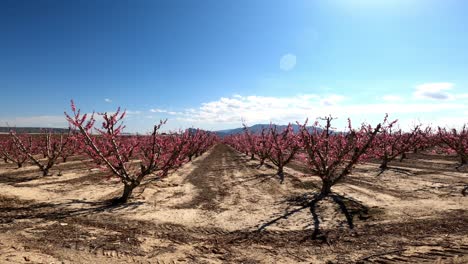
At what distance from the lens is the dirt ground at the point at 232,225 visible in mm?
6109

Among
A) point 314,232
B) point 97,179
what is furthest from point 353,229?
point 97,179

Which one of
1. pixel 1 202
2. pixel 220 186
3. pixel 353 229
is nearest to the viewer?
pixel 353 229

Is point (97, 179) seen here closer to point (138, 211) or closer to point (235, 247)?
point (138, 211)

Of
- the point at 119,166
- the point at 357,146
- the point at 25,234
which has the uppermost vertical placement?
the point at 357,146

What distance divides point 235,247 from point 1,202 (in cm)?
886

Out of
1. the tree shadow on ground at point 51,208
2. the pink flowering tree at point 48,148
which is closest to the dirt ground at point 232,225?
the tree shadow on ground at point 51,208

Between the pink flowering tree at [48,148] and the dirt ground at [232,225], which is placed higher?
the pink flowering tree at [48,148]

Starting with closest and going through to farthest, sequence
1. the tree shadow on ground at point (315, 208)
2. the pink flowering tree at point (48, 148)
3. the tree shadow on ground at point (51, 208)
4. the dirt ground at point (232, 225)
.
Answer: the dirt ground at point (232, 225)
the tree shadow on ground at point (315, 208)
the tree shadow on ground at point (51, 208)
the pink flowering tree at point (48, 148)

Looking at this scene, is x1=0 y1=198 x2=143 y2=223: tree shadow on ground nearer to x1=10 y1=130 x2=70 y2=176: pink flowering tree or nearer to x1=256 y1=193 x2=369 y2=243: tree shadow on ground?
x1=256 y1=193 x2=369 y2=243: tree shadow on ground

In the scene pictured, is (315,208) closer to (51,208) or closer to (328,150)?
(328,150)

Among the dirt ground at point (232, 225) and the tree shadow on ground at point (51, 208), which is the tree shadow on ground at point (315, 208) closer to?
the dirt ground at point (232, 225)

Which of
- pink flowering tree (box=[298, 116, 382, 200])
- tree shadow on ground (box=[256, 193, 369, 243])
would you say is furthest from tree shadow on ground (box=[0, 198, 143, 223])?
pink flowering tree (box=[298, 116, 382, 200])

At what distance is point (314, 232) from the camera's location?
24.9 ft

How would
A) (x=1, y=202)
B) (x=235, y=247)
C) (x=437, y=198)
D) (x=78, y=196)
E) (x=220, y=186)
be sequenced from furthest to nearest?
(x=220, y=186) < (x=78, y=196) < (x=437, y=198) < (x=1, y=202) < (x=235, y=247)
